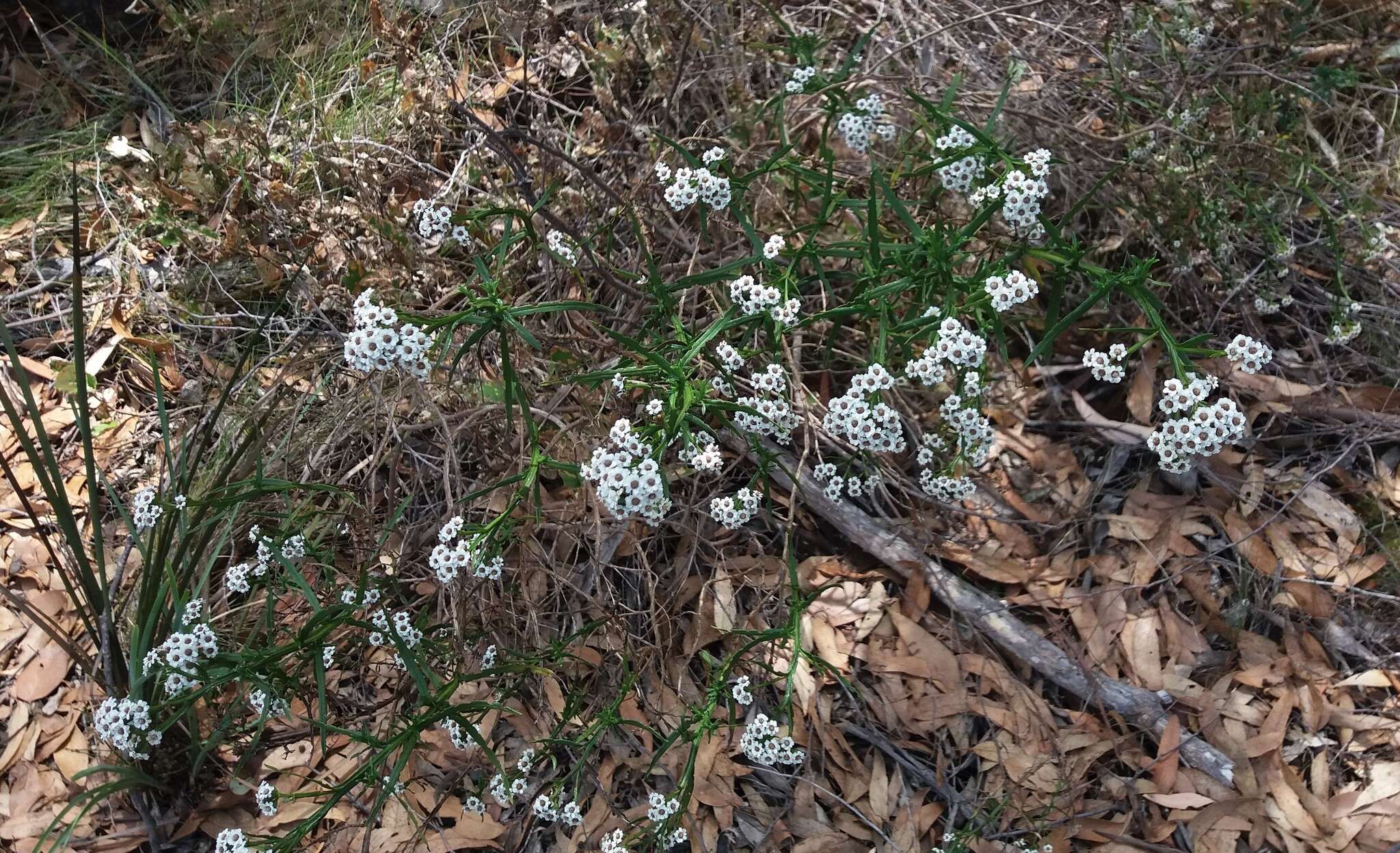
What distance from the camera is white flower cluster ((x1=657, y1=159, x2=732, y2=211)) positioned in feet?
8.19

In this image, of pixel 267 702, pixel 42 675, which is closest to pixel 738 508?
pixel 267 702

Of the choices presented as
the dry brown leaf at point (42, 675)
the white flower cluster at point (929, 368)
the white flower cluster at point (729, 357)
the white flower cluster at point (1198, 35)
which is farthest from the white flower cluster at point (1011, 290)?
the dry brown leaf at point (42, 675)

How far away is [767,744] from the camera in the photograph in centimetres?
242

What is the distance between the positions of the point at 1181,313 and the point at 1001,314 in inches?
29.9

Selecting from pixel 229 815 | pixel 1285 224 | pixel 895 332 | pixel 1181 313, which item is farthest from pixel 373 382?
pixel 1285 224

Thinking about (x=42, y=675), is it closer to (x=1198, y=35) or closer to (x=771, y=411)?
(x=771, y=411)

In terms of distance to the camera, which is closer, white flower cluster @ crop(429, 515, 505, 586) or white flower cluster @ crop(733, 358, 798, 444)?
white flower cluster @ crop(429, 515, 505, 586)

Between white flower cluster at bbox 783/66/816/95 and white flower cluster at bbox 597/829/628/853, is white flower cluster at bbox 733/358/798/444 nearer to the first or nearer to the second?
white flower cluster at bbox 783/66/816/95

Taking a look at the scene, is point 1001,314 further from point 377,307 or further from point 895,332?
point 377,307

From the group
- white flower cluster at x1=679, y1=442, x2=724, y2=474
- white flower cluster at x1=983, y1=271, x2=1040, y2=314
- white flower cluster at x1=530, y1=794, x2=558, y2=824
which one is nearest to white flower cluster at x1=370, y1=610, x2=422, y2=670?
white flower cluster at x1=530, y1=794, x2=558, y2=824

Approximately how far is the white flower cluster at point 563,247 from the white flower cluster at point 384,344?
2.86 ft

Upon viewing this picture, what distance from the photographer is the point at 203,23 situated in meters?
4.21

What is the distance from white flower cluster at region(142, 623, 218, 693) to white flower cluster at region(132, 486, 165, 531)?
0.32 m

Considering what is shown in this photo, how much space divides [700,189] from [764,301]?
0.39m
